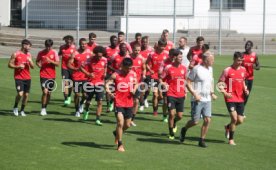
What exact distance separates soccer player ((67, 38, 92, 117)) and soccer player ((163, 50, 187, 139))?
10.8 ft

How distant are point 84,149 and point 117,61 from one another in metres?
4.87

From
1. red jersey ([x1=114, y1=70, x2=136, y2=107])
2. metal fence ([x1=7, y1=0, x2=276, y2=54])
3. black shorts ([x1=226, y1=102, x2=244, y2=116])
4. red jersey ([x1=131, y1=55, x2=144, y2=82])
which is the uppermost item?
metal fence ([x1=7, y1=0, x2=276, y2=54])

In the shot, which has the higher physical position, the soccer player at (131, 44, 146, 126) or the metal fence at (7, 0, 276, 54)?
the metal fence at (7, 0, 276, 54)

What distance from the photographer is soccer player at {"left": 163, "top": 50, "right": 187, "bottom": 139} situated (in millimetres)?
16922

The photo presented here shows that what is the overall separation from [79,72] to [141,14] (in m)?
24.8

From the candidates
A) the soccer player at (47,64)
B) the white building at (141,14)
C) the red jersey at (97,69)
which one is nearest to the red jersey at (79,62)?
the soccer player at (47,64)

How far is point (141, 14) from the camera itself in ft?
146

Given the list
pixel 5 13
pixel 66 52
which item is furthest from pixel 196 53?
pixel 5 13

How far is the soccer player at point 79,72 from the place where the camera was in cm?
2002

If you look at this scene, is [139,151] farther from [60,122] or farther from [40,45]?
[40,45]

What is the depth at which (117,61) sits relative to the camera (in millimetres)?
19656

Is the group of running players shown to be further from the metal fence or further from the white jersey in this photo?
the metal fence

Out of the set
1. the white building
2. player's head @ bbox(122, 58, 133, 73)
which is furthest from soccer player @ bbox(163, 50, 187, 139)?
the white building

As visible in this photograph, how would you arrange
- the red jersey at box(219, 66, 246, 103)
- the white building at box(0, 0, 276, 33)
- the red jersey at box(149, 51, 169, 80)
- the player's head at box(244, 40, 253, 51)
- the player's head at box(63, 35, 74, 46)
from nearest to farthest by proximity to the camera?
1. the red jersey at box(219, 66, 246, 103)
2. the player's head at box(244, 40, 253, 51)
3. the red jersey at box(149, 51, 169, 80)
4. the player's head at box(63, 35, 74, 46)
5. the white building at box(0, 0, 276, 33)
